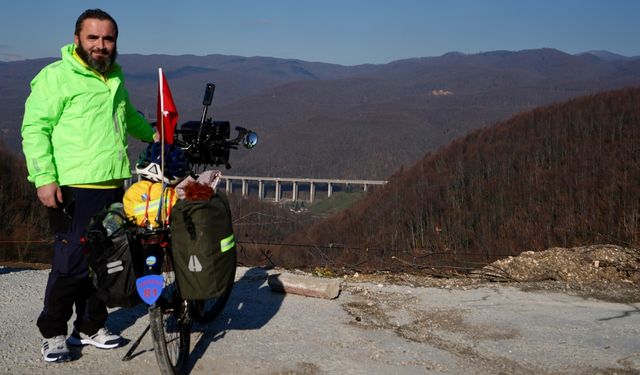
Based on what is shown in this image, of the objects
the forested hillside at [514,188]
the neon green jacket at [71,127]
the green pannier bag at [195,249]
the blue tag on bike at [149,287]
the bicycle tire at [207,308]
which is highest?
the neon green jacket at [71,127]

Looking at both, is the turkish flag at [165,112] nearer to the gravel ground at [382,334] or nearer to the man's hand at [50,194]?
the man's hand at [50,194]

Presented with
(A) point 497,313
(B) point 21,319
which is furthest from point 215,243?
(A) point 497,313

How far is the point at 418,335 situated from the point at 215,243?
184 cm

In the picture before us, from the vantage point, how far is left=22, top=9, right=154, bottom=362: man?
397 cm

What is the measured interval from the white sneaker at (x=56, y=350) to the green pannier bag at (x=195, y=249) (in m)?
0.98

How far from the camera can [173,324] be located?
430cm

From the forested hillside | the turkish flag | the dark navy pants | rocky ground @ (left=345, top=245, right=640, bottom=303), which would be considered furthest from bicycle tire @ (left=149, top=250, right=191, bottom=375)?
the forested hillside

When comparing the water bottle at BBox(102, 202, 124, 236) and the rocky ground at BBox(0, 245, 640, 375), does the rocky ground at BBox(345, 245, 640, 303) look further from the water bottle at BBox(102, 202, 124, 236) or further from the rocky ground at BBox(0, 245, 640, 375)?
the water bottle at BBox(102, 202, 124, 236)

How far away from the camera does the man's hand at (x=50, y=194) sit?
3924 millimetres

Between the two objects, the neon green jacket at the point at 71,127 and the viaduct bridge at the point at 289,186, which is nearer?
the neon green jacket at the point at 71,127

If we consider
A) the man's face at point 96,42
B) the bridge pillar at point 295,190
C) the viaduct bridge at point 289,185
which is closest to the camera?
the man's face at point 96,42

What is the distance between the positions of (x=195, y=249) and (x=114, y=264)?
429 millimetres

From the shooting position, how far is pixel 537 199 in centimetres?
5056

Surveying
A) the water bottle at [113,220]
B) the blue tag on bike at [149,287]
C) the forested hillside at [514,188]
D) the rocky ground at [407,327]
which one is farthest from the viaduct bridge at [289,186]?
the blue tag on bike at [149,287]
